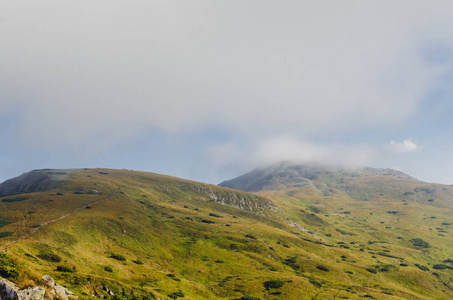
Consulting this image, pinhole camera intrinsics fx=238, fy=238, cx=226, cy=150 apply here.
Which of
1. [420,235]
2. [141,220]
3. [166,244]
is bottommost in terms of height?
[420,235]

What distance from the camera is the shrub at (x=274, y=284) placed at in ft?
228

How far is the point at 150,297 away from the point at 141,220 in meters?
70.1

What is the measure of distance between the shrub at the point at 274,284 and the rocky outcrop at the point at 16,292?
60.8 meters

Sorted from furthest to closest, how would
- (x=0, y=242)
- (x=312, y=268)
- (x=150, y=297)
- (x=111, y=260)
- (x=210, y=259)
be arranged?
(x=312, y=268) < (x=210, y=259) < (x=111, y=260) < (x=0, y=242) < (x=150, y=297)

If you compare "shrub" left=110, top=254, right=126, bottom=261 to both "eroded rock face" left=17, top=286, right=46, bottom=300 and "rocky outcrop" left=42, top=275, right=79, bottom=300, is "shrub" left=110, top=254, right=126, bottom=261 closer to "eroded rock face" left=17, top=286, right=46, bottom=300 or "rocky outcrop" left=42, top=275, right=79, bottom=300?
"rocky outcrop" left=42, top=275, right=79, bottom=300

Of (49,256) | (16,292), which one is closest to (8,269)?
(16,292)

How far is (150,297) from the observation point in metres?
42.0

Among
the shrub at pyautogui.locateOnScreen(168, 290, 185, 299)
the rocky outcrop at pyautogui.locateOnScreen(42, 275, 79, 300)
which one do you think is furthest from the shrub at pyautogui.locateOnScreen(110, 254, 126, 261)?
the rocky outcrop at pyautogui.locateOnScreen(42, 275, 79, 300)

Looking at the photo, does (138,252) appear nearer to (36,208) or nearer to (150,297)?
(150,297)

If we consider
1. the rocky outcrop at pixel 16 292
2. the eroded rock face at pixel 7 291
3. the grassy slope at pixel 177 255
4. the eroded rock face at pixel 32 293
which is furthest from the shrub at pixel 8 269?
the eroded rock face at pixel 32 293

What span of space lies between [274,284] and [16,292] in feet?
215

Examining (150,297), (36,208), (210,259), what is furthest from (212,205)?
(150,297)

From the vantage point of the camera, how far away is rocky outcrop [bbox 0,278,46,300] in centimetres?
2066

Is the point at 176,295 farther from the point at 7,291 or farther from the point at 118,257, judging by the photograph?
the point at 7,291
